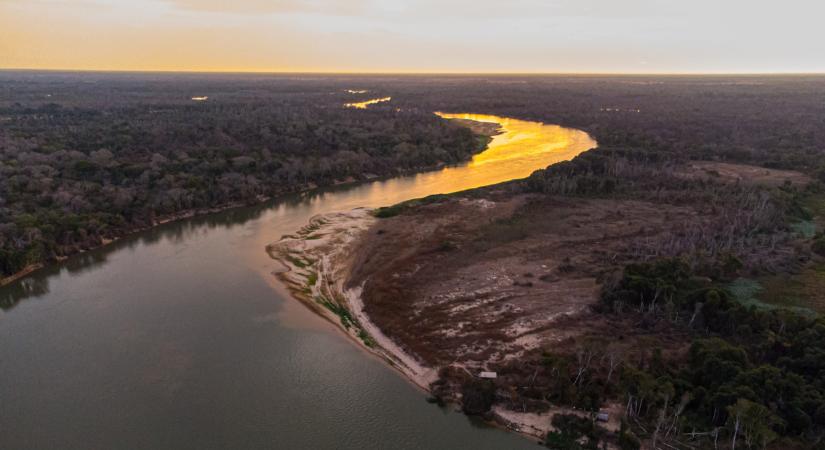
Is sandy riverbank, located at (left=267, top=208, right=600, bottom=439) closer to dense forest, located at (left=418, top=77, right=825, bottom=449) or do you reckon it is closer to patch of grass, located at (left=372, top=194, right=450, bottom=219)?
patch of grass, located at (left=372, top=194, right=450, bottom=219)

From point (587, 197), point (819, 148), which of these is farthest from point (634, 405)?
point (819, 148)

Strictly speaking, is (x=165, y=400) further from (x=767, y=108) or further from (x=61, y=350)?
(x=767, y=108)

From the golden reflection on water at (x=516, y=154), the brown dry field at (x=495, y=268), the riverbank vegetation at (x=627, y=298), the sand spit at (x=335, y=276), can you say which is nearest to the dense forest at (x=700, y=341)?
the riverbank vegetation at (x=627, y=298)

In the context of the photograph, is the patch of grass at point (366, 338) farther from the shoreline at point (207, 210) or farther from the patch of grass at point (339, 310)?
the shoreline at point (207, 210)

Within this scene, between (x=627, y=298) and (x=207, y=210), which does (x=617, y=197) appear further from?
(x=207, y=210)

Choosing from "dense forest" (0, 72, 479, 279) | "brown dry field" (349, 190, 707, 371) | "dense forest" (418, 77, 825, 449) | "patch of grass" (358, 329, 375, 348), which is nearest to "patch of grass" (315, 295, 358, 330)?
"patch of grass" (358, 329, 375, 348)

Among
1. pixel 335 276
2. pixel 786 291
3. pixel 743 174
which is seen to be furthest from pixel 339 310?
pixel 743 174
